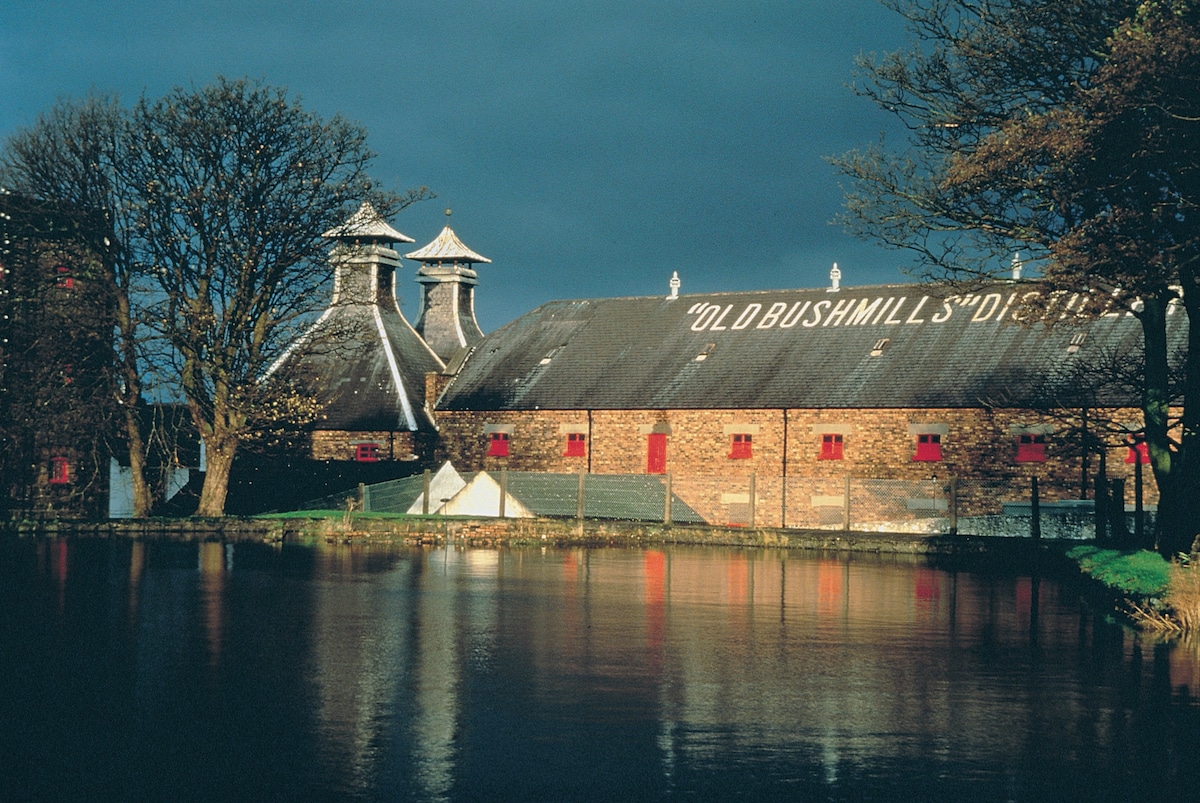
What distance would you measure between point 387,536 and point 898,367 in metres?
18.7

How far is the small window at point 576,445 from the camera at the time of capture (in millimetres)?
45094

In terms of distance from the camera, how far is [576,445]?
45.3 meters

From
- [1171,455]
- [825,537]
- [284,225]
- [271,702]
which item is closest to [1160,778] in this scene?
[271,702]

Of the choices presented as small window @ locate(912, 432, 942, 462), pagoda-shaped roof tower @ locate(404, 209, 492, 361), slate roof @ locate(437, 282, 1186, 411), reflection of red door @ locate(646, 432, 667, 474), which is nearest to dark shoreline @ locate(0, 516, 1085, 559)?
small window @ locate(912, 432, 942, 462)

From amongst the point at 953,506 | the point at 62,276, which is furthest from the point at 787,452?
the point at 62,276

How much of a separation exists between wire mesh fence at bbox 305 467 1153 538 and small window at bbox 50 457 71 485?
685 cm

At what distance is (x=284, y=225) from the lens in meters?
32.7

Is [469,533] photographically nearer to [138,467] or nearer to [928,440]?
[138,467]

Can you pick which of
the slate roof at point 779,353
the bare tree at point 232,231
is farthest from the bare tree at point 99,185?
the slate roof at point 779,353

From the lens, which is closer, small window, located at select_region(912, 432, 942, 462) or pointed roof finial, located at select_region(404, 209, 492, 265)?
small window, located at select_region(912, 432, 942, 462)

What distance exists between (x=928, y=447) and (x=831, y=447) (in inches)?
120

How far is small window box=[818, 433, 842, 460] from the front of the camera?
4057 cm

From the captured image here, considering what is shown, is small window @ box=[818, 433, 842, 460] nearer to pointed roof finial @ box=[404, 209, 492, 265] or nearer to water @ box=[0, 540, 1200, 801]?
water @ box=[0, 540, 1200, 801]

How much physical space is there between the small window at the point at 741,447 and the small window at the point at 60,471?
20183mm
